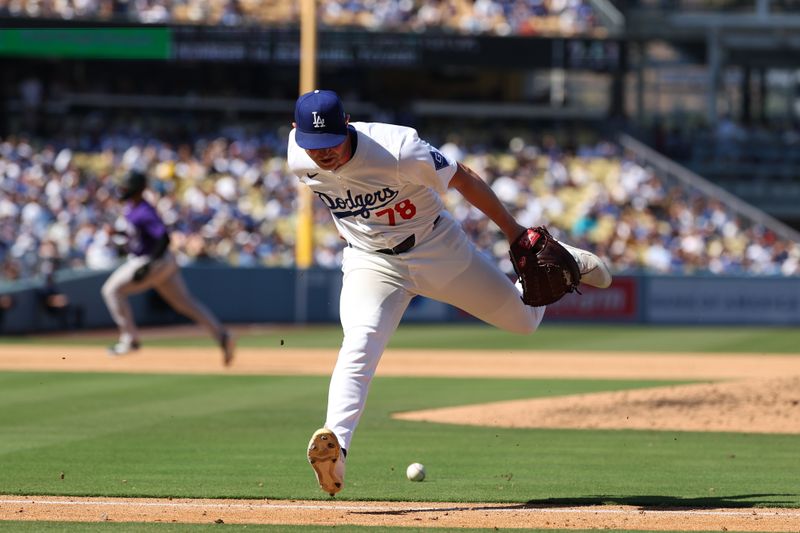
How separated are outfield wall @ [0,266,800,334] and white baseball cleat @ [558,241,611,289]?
1712 centimetres

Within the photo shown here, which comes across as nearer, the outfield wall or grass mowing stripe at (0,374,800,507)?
grass mowing stripe at (0,374,800,507)

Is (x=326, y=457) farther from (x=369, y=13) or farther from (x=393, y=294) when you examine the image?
(x=369, y=13)

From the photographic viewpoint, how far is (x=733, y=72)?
43125 mm

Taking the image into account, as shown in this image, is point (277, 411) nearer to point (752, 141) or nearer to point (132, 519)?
point (132, 519)

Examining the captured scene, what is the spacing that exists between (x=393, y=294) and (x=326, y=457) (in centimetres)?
92

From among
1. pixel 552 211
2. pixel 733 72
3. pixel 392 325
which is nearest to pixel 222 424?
pixel 392 325

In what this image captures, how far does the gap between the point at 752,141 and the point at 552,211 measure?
8.28 metres

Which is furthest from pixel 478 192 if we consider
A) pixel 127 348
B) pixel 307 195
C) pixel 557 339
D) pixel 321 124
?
pixel 307 195

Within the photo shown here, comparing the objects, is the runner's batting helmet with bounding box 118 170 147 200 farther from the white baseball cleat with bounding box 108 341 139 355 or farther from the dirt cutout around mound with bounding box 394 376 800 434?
the dirt cutout around mound with bounding box 394 376 800 434

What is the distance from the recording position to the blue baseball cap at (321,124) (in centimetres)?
575

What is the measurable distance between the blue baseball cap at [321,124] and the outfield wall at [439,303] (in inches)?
722

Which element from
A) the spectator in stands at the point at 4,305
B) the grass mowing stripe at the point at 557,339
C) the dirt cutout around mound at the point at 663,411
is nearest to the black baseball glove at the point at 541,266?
the dirt cutout around mound at the point at 663,411

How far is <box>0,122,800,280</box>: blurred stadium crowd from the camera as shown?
1044 inches

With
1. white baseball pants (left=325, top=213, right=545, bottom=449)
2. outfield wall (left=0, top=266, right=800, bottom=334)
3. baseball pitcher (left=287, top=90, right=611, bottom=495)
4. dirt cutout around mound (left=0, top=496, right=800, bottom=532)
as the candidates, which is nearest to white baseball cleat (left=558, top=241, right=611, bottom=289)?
baseball pitcher (left=287, top=90, right=611, bottom=495)
